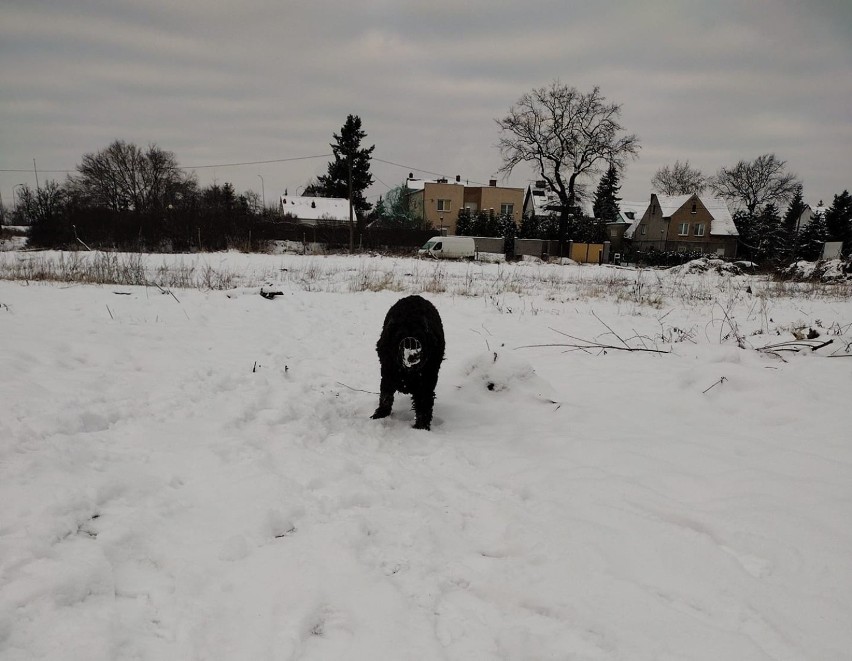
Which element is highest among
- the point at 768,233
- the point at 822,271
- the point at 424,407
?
the point at 768,233

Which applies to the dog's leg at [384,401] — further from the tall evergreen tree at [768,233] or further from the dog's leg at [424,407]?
the tall evergreen tree at [768,233]

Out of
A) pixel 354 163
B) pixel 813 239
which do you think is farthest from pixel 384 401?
pixel 813 239

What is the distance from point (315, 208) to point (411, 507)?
53.2 meters

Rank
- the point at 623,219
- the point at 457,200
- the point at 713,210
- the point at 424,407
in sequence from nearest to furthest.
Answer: the point at 424,407, the point at 713,210, the point at 623,219, the point at 457,200

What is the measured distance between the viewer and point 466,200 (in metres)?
62.2

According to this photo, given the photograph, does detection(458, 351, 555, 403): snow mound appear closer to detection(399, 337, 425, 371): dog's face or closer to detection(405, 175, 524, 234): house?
detection(399, 337, 425, 371): dog's face

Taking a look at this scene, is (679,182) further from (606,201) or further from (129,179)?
(129,179)

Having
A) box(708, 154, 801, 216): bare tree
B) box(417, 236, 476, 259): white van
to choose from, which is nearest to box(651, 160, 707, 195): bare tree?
box(708, 154, 801, 216): bare tree

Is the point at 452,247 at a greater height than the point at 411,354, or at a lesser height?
greater

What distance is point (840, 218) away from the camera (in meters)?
43.3

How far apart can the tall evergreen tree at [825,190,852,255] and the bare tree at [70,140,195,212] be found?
69.7 m

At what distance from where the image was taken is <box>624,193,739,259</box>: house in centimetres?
5038

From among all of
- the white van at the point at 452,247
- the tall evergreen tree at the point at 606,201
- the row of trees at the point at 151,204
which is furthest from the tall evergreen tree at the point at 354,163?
the tall evergreen tree at the point at 606,201

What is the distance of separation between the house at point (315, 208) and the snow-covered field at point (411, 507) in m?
46.6
